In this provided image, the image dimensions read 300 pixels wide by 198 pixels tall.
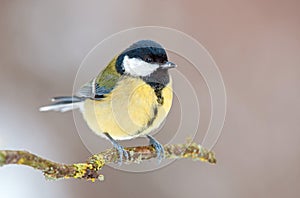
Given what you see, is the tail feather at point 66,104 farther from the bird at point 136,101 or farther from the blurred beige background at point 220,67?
the blurred beige background at point 220,67

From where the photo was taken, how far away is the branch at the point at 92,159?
0.76 feet

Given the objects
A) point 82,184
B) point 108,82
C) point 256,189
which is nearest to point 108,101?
point 108,82

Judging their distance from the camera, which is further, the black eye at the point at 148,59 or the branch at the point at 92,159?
the black eye at the point at 148,59

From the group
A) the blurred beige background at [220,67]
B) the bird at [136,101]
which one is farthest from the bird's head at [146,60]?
the blurred beige background at [220,67]

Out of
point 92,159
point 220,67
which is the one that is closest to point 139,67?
point 92,159

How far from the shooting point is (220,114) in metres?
0.43

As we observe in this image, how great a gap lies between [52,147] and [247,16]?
2.28 feet

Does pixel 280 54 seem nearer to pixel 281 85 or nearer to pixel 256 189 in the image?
pixel 281 85

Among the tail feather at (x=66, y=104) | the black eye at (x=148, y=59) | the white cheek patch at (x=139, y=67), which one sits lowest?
the tail feather at (x=66, y=104)

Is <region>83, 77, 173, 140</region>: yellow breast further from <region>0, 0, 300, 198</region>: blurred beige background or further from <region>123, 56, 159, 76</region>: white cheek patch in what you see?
<region>0, 0, 300, 198</region>: blurred beige background

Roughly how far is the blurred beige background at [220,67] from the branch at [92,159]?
0.77 meters

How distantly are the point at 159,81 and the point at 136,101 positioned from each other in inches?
1.2

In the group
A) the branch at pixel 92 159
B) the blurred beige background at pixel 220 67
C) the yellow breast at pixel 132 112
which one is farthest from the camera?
the blurred beige background at pixel 220 67

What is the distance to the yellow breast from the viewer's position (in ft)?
1.31
